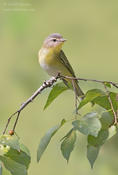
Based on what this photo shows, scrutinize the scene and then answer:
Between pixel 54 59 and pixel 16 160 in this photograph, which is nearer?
pixel 16 160

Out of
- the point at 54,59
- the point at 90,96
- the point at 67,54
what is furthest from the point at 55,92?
the point at 67,54

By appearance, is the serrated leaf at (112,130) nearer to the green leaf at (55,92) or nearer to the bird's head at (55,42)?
the green leaf at (55,92)

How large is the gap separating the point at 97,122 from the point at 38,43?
3.69 metres

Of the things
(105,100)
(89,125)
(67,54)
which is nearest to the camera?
(89,125)

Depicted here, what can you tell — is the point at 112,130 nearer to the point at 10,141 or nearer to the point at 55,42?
the point at 10,141

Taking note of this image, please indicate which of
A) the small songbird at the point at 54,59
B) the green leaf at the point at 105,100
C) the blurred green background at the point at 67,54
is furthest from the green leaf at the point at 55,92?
the small songbird at the point at 54,59

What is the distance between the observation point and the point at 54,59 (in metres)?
2.07

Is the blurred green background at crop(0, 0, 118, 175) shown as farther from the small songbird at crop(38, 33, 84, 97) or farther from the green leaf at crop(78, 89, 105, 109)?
the green leaf at crop(78, 89, 105, 109)

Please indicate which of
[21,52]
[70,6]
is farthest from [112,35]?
[21,52]

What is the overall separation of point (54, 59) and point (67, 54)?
9.44 ft

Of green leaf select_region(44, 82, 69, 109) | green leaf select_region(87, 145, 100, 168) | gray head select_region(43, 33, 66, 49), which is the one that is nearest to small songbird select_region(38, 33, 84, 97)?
gray head select_region(43, 33, 66, 49)

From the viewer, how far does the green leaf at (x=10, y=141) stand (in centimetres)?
93

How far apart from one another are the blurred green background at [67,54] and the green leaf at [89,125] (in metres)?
0.85

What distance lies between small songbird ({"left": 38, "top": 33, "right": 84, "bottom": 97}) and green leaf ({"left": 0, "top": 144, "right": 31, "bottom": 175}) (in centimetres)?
104
